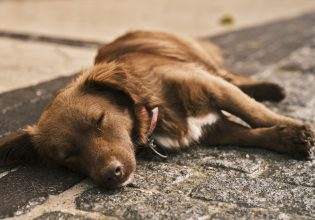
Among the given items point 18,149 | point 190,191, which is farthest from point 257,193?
point 18,149

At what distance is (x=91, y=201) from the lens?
348 cm

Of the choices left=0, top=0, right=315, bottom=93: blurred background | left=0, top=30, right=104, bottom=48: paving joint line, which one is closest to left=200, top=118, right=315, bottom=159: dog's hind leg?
left=0, top=0, right=315, bottom=93: blurred background

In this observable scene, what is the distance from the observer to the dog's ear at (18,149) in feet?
13.2

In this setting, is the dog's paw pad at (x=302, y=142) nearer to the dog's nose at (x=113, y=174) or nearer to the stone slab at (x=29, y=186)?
the dog's nose at (x=113, y=174)

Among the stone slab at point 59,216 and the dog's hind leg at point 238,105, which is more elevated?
the dog's hind leg at point 238,105

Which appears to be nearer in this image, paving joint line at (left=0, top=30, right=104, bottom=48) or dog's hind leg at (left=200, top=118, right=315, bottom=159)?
dog's hind leg at (left=200, top=118, right=315, bottom=159)

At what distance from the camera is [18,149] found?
162 inches

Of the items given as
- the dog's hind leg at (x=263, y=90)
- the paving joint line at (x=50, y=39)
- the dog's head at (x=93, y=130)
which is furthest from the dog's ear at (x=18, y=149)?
the paving joint line at (x=50, y=39)

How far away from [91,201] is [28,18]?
7.10m

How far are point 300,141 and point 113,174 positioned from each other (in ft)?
4.54

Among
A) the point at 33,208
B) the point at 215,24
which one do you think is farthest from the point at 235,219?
the point at 215,24

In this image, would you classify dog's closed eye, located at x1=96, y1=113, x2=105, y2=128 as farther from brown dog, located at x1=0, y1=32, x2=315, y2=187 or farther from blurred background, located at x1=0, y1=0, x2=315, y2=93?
blurred background, located at x1=0, y1=0, x2=315, y2=93

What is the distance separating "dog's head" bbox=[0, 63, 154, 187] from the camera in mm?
3688

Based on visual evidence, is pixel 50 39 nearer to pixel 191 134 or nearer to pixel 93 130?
pixel 191 134
